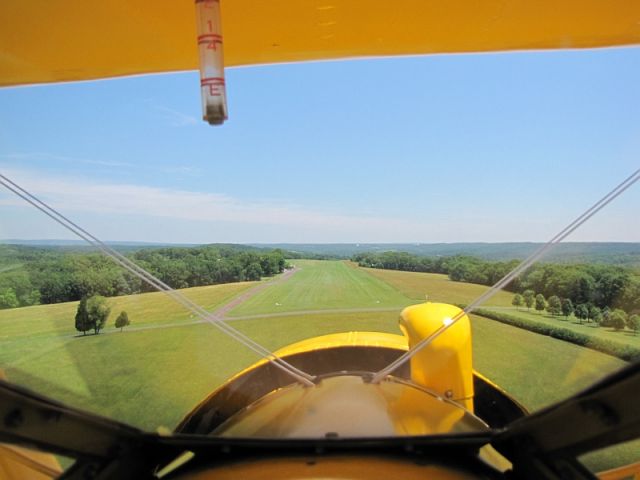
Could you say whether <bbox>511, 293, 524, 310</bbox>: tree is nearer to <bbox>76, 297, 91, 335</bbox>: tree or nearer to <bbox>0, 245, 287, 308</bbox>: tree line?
<bbox>0, 245, 287, 308</bbox>: tree line

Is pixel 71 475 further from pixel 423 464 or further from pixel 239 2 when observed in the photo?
pixel 239 2

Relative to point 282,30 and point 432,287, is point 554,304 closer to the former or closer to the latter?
point 432,287

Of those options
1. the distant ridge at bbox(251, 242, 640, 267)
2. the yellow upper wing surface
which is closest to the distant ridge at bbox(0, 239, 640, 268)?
the distant ridge at bbox(251, 242, 640, 267)

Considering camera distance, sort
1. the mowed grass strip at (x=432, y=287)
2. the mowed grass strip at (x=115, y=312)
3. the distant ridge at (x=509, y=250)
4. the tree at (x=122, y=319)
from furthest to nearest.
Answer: the tree at (x=122, y=319) → the mowed grass strip at (x=115, y=312) → the mowed grass strip at (x=432, y=287) → the distant ridge at (x=509, y=250)

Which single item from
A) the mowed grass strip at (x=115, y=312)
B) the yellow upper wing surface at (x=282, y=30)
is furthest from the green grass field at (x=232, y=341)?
the yellow upper wing surface at (x=282, y=30)

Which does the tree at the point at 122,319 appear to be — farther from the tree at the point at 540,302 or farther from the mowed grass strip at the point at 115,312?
the tree at the point at 540,302

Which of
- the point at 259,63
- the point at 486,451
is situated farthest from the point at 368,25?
the point at 486,451
